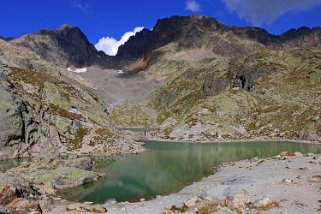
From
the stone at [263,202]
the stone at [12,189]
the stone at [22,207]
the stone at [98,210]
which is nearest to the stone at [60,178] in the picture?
the stone at [12,189]

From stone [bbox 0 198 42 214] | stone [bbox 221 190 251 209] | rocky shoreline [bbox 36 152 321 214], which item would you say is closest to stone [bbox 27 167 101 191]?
rocky shoreline [bbox 36 152 321 214]

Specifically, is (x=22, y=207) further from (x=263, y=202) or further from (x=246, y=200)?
(x=263, y=202)

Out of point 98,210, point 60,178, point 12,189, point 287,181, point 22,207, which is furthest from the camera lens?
point 60,178

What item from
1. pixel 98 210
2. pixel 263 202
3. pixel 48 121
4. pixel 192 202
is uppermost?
pixel 48 121

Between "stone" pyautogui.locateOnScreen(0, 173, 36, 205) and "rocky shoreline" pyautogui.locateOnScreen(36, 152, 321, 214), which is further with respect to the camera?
"stone" pyautogui.locateOnScreen(0, 173, 36, 205)

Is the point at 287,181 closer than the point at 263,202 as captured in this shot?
No

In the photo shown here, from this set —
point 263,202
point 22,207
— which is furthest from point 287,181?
point 22,207

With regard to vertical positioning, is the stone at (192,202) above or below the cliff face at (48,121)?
below

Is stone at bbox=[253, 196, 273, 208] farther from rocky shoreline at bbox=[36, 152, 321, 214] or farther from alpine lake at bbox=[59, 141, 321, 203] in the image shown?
alpine lake at bbox=[59, 141, 321, 203]

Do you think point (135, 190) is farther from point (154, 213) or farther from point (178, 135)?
point (178, 135)

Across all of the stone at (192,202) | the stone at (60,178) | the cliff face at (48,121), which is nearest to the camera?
the stone at (192,202)

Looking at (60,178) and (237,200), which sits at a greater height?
(237,200)

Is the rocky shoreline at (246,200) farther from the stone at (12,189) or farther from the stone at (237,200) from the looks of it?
the stone at (12,189)

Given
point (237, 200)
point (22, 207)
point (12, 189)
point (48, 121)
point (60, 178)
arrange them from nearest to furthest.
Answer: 1. point (237, 200)
2. point (22, 207)
3. point (12, 189)
4. point (60, 178)
5. point (48, 121)
